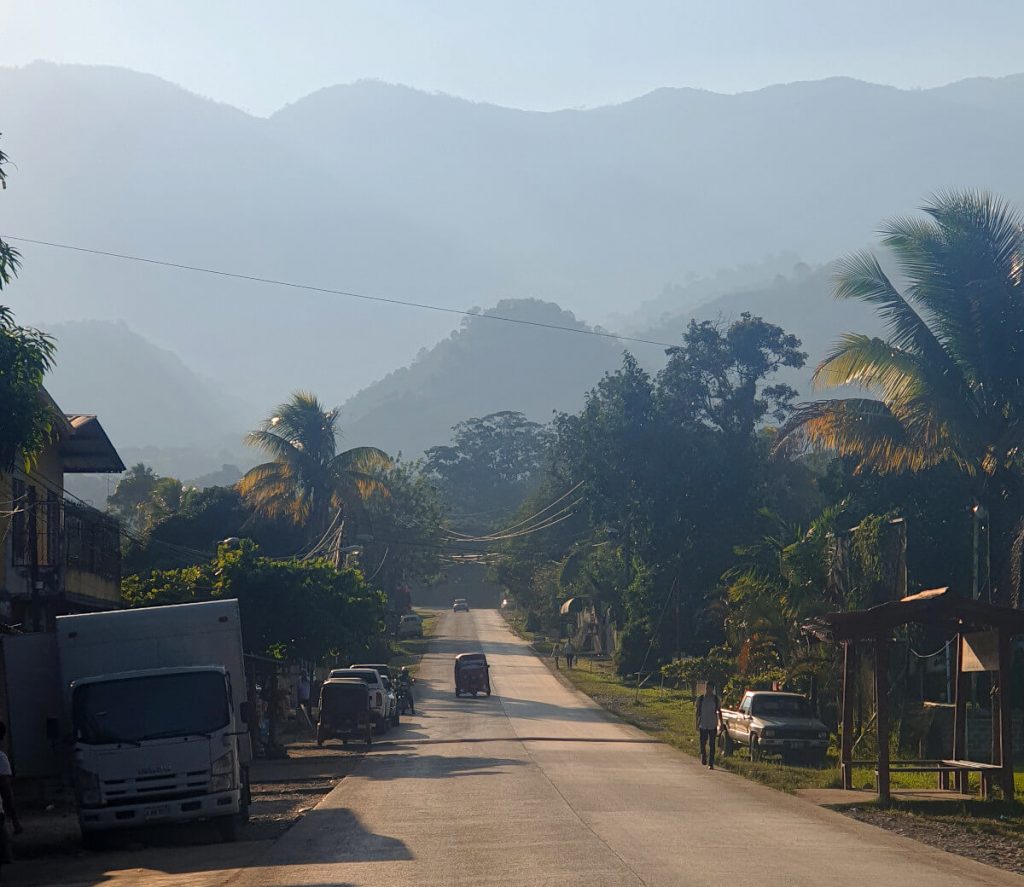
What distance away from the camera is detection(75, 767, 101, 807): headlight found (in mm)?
17000

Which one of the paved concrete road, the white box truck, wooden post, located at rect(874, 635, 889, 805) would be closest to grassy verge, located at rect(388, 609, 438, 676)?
the paved concrete road

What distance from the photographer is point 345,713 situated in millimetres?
34844

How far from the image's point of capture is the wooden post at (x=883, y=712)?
2064cm

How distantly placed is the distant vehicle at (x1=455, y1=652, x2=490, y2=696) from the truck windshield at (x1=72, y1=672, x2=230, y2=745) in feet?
119

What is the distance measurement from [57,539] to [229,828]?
46.5 ft

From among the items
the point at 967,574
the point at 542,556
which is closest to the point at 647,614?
the point at 967,574

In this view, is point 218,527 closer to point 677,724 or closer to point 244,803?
point 677,724

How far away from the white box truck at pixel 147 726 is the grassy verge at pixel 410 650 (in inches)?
1754

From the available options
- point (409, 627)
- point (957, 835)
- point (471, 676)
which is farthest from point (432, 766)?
point (409, 627)

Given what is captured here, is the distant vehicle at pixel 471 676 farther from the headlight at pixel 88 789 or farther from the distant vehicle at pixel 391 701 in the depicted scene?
the headlight at pixel 88 789

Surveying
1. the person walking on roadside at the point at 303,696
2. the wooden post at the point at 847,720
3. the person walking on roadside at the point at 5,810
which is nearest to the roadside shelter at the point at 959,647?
the wooden post at the point at 847,720

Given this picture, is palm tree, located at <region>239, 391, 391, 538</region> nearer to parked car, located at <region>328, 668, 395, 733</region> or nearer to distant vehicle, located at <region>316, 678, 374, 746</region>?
parked car, located at <region>328, 668, 395, 733</region>

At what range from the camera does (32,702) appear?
18.9 metres

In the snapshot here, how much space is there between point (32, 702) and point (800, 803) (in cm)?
1152
